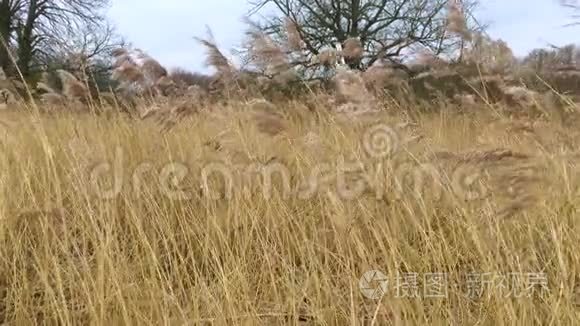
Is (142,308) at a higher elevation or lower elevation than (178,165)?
lower

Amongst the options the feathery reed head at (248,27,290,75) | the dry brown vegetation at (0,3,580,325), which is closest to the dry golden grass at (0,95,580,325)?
the dry brown vegetation at (0,3,580,325)

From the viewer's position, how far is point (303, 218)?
174cm

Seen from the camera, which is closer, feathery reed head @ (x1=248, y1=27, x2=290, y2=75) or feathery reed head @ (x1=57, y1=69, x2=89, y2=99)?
feathery reed head @ (x1=248, y1=27, x2=290, y2=75)

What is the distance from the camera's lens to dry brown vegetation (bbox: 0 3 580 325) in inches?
50.5

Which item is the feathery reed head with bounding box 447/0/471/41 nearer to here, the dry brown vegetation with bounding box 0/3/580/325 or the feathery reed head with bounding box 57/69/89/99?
the dry brown vegetation with bounding box 0/3/580/325

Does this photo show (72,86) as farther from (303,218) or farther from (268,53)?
(303,218)

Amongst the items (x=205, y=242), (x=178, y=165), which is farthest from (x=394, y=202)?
(x=178, y=165)

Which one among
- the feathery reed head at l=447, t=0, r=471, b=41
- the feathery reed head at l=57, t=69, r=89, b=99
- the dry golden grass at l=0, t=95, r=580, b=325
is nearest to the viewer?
the dry golden grass at l=0, t=95, r=580, b=325

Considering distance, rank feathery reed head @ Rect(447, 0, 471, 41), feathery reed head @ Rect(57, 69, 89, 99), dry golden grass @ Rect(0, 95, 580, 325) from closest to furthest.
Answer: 1. dry golden grass @ Rect(0, 95, 580, 325)
2. feathery reed head @ Rect(447, 0, 471, 41)
3. feathery reed head @ Rect(57, 69, 89, 99)

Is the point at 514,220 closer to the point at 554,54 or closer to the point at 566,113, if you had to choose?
the point at 566,113

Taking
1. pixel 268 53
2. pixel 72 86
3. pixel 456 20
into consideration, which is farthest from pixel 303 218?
pixel 72 86

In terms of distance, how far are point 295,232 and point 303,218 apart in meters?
0.12

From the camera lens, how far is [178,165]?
2.04m

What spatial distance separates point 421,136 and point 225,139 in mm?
686
